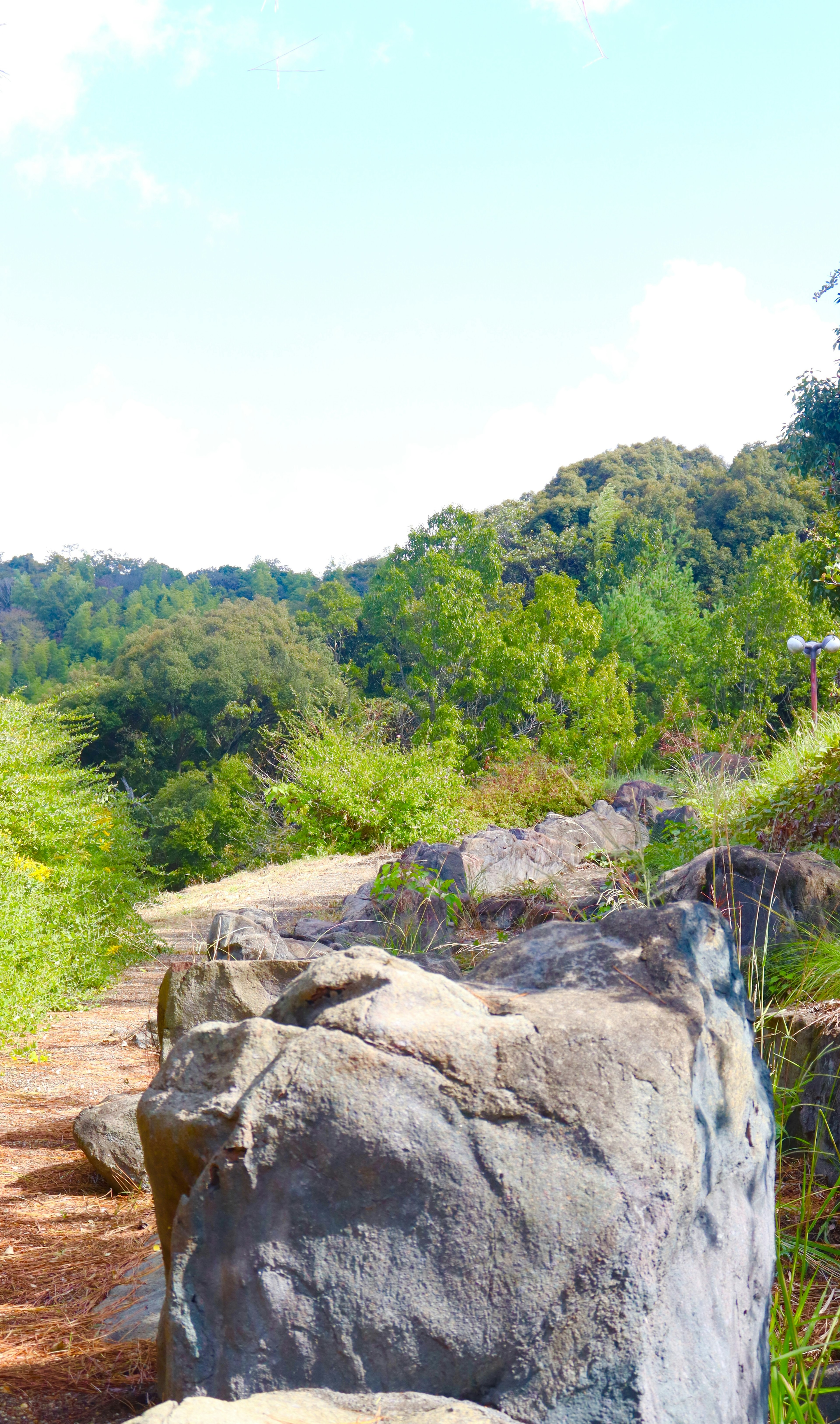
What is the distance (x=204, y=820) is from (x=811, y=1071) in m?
23.3

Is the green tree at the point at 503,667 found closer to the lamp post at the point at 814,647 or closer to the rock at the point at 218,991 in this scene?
the lamp post at the point at 814,647

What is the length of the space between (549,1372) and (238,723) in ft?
102

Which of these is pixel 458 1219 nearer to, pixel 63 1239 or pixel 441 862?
pixel 63 1239

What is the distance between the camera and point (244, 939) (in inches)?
203

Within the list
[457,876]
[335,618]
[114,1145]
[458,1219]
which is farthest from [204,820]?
[458,1219]

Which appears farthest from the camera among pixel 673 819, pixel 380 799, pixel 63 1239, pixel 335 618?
pixel 335 618

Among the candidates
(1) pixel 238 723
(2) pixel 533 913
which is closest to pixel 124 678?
(1) pixel 238 723

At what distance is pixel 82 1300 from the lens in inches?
97.6

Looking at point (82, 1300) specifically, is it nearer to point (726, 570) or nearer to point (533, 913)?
point (533, 913)

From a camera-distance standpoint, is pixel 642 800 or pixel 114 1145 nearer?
pixel 114 1145

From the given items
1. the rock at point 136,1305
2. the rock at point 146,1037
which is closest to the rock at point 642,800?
the rock at point 146,1037

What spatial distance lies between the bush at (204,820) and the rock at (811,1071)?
1697cm

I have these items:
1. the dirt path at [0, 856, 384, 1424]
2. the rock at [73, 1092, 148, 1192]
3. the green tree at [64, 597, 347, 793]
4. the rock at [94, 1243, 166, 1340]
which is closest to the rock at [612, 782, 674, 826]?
the dirt path at [0, 856, 384, 1424]

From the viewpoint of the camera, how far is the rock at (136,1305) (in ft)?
7.29
